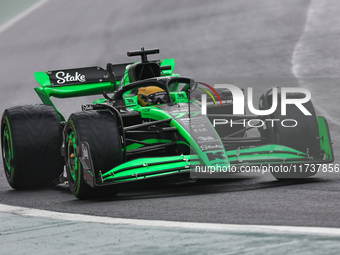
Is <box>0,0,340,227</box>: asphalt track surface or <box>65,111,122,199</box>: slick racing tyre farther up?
<box>0,0,340,227</box>: asphalt track surface

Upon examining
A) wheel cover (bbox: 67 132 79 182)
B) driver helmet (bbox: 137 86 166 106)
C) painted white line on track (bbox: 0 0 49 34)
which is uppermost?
painted white line on track (bbox: 0 0 49 34)

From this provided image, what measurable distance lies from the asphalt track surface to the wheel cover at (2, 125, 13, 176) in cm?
33

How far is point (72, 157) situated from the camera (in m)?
8.48

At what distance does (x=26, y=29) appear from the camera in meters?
32.7

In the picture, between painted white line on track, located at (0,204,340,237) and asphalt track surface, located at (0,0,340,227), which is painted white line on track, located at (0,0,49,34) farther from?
painted white line on track, located at (0,204,340,237)

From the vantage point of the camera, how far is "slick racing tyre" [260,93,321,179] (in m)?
8.83

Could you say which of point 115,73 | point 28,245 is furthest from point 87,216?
point 115,73

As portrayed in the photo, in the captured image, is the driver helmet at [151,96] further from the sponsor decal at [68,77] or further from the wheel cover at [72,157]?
the sponsor decal at [68,77]

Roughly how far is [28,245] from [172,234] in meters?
0.99

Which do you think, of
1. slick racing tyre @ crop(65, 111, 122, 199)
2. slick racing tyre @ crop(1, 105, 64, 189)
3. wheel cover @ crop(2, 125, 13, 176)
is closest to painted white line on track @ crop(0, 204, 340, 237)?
slick racing tyre @ crop(65, 111, 122, 199)

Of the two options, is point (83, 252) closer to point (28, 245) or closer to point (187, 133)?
point (28, 245)

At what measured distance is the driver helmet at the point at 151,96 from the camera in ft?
31.3

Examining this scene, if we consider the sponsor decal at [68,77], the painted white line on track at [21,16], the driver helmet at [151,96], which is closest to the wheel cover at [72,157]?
the driver helmet at [151,96]

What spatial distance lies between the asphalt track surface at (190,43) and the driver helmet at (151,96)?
1.17 m
